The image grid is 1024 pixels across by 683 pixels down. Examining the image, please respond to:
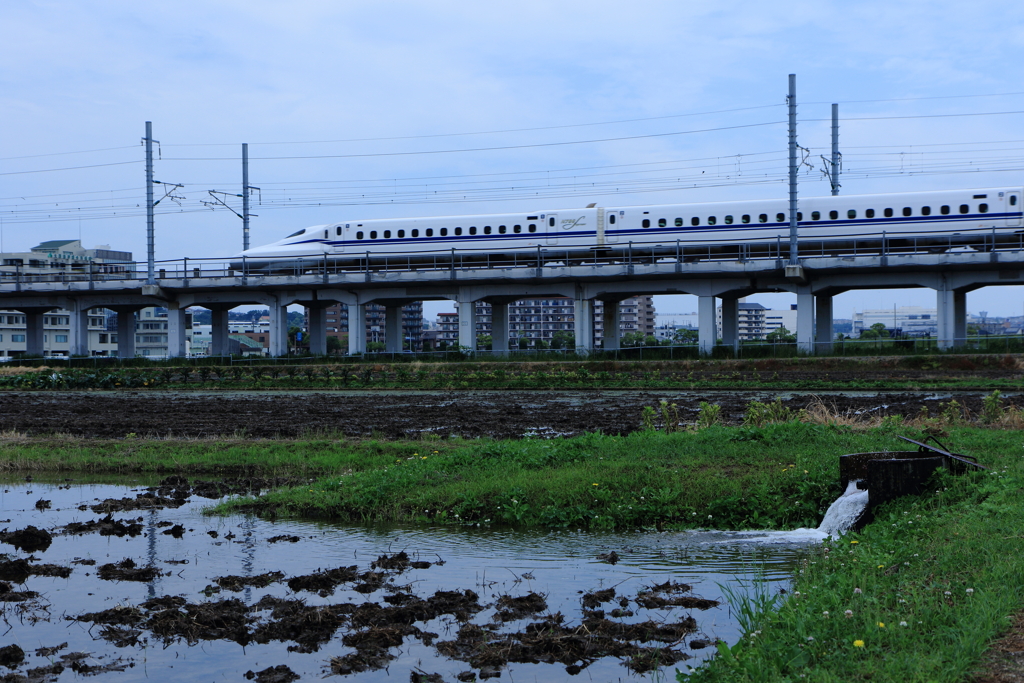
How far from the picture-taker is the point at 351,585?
37.6 ft

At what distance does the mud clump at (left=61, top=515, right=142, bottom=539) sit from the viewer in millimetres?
14570

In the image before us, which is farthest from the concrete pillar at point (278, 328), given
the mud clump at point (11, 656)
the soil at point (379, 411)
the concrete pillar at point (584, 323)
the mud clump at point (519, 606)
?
the mud clump at point (11, 656)

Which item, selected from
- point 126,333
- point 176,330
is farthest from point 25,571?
point 126,333

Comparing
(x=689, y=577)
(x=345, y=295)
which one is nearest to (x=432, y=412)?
(x=689, y=577)

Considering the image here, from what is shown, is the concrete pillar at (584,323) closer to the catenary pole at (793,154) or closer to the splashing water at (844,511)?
the catenary pole at (793,154)

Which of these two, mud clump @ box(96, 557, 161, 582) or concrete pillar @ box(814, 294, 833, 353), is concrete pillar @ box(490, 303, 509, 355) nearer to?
concrete pillar @ box(814, 294, 833, 353)

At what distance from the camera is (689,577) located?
11.6 meters

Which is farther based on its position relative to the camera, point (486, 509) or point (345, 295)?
point (345, 295)

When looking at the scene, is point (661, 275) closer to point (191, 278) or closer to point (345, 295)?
point (345, 295)

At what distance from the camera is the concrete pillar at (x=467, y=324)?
64062mm

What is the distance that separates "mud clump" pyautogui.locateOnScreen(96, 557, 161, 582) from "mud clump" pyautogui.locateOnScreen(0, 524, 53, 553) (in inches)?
73.5

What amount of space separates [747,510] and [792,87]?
43.4m

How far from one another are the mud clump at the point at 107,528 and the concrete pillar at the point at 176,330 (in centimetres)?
5780

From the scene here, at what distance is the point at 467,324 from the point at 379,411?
31028 mm
